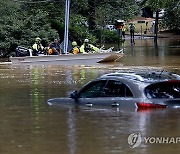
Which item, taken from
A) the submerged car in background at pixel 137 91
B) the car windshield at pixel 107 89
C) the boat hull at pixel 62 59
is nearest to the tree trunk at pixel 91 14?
the boat hull at pixel 62 59

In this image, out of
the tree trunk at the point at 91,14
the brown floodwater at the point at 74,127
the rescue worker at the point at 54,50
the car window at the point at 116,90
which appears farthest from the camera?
the tree trunk at the point at 91,14

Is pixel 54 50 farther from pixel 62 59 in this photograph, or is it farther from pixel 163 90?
pixel 163 90

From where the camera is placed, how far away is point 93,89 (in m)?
13.4

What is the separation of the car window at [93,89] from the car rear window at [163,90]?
112 centimetres

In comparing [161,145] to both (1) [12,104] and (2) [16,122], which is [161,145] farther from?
(1) [12,104]

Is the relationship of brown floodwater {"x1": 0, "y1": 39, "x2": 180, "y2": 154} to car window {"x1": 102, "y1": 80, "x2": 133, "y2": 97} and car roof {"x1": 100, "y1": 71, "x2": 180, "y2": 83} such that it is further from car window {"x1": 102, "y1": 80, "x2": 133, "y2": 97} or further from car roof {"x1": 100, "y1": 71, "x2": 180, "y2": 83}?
car roof {"x1": 100, "y1": 71, "x2": 180, "y2": 83}

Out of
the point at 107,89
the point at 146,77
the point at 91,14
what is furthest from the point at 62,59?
the point at 146,77

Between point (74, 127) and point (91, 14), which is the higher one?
point (91, 14)

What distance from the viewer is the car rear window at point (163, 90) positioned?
1223cm

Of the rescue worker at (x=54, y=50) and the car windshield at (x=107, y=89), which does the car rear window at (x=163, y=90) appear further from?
the rescue worker at (x=54, y=50)

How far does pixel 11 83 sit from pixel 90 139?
42.4 ft

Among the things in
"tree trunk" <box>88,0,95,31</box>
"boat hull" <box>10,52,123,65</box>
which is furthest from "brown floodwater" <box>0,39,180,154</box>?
"tree trunk" <box>88,0,95,31</box>

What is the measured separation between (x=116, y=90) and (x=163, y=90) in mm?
1074

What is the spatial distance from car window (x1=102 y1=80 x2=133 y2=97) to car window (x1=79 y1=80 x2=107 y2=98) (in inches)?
5.4
